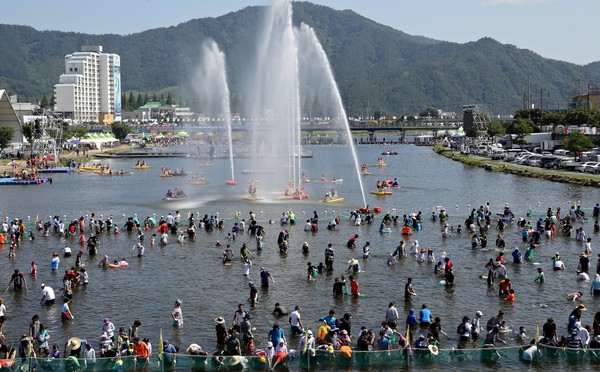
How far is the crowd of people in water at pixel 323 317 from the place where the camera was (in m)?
26.1

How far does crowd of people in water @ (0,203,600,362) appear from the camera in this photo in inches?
1026

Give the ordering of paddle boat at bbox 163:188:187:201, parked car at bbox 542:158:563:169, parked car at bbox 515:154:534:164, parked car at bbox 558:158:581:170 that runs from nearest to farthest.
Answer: paddle boat at bbox 163:188:187:201
parked car at bbox 558:158:581:170
parked car at bbox 542:158:563:169
parked car at bbox 515:154:534:164

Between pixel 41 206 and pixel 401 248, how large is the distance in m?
45.8

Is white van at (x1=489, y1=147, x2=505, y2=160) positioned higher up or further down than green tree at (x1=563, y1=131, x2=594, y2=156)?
further down

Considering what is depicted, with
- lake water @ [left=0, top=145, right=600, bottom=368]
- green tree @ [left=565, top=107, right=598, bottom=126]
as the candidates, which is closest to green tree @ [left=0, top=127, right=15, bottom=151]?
lake water @ [left=0, top=145, right=600, bottom=368]

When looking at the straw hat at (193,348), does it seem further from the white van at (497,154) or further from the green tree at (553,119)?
the green tree at (553,119)

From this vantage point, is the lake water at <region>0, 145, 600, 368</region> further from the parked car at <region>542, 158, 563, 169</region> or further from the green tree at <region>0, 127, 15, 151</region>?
the green tree at <region>0, 127, 15, 151</region>

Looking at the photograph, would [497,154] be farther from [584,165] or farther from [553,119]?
[584,165]

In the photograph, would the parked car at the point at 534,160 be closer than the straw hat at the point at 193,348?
No

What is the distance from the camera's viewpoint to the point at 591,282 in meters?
36.6

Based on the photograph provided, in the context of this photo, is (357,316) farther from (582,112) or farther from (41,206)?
(582,112)

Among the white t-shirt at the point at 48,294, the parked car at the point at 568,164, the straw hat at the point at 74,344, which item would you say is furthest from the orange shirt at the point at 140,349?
the parked car at the point at 568,164

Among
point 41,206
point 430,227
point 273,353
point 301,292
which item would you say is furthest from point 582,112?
point 273,353

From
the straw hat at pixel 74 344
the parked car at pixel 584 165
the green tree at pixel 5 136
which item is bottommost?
Answer: the straw hat at pixel 74 344
